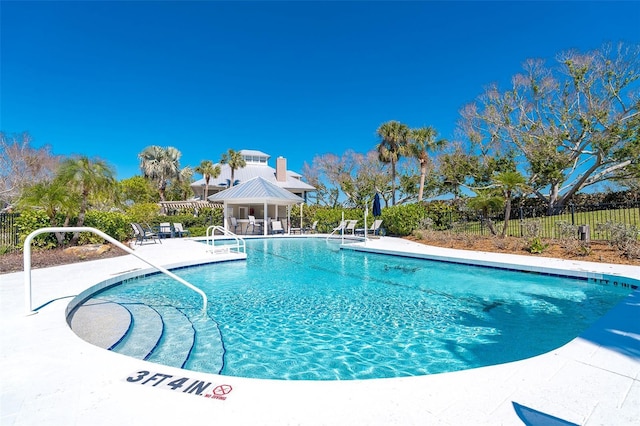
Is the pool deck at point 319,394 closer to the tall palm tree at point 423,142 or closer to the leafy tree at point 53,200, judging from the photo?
the leafy tree at point 53,200

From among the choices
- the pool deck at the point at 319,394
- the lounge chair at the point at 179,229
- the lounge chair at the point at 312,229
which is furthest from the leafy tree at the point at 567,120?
the lounge chair at the point at 179,229

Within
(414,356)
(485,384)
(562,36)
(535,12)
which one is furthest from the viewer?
(562,36)

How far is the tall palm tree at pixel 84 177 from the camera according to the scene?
11555 mm

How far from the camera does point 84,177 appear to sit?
1174cm

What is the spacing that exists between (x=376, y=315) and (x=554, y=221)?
13.3m

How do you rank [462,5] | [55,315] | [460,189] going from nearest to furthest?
[55,315] → [462,5] → [460,189]

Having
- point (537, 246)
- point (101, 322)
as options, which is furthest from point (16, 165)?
point (537, 246)

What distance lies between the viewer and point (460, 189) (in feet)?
95.8

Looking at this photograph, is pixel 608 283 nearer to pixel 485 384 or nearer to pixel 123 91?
pixel 485 384

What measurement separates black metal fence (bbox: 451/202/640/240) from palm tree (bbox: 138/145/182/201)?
30.0 metres

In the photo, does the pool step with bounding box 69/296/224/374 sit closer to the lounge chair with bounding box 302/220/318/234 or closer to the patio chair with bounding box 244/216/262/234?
the patio chair with bounding box 244/216/262/234

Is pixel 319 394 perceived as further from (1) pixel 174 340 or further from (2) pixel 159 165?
(2) pixel 159 165

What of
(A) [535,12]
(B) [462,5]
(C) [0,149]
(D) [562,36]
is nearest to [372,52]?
(B) [462,5]

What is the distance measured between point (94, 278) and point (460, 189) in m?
28.8
